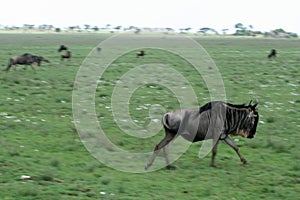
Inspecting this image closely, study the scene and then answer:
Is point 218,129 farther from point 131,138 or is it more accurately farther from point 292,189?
point 131,138

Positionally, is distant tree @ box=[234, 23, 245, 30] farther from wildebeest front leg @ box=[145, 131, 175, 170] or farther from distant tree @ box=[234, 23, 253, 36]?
→ wildebeest front leg @ box=[145, 131, 175, 170]

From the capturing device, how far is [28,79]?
24953mm

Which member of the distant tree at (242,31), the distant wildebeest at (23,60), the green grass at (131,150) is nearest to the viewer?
the green grass at (131,150)

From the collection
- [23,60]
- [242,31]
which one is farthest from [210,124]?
[242,31]

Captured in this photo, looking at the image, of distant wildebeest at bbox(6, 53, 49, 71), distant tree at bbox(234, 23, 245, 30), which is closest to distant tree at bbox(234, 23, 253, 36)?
distant tree at bbox(234, 23, 245, 30)

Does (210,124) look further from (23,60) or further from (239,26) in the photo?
(239,26)

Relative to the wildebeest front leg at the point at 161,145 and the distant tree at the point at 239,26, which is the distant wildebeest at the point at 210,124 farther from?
the distant tree at the point at 239,26

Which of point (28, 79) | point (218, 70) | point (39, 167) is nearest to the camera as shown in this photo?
point (39, 167)

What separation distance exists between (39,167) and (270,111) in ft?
32.0

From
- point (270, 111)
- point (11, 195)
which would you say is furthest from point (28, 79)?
point (11, 195)

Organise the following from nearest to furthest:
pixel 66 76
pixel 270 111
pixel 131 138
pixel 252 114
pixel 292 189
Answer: pixel 292 189, pixel 252 114, pixel 131 138, pixel 270 111, pixel 66 76

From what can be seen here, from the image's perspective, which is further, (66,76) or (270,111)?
(66,76)

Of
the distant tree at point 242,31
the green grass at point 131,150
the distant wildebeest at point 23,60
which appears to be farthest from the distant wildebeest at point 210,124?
the distant tree at point 242,31

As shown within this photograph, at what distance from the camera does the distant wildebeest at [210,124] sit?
10.6m
